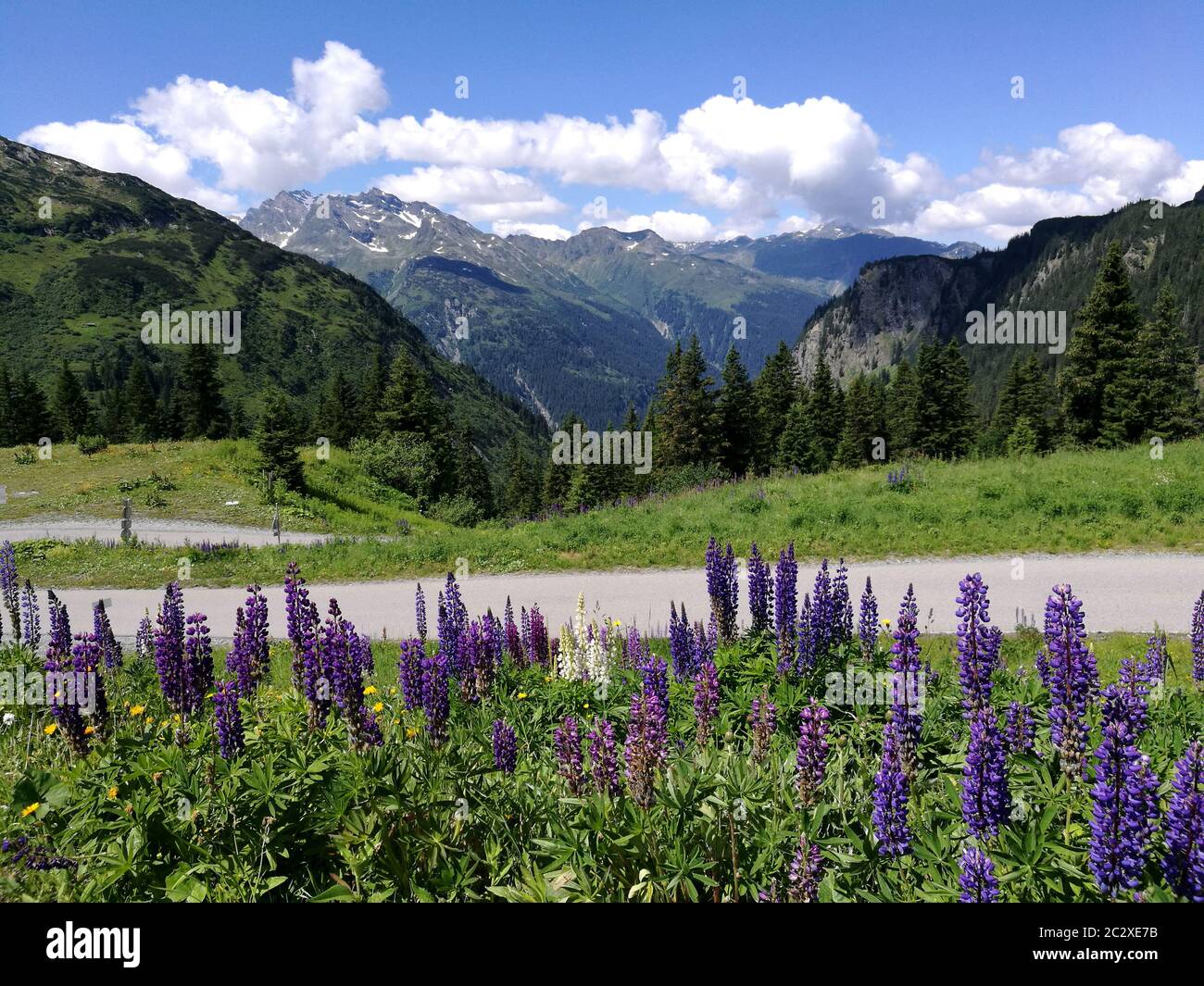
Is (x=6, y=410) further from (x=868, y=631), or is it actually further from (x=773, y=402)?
(x=868, y=631)

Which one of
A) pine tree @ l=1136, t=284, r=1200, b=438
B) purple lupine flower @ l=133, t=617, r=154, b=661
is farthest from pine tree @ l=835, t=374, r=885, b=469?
purple lupine flower @ l=133, t=617, r=154, b=661

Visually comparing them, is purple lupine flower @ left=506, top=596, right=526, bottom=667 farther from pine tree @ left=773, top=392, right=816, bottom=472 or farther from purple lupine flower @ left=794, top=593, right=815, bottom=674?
pine tree @ left=773, top=392, right=816, bottom=472

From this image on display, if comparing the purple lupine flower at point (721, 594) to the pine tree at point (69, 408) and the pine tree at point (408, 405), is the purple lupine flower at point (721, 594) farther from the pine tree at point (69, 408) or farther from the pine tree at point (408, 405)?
the pine tree at point (69, 408)

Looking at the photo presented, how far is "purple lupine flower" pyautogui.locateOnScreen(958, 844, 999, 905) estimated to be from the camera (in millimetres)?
2578

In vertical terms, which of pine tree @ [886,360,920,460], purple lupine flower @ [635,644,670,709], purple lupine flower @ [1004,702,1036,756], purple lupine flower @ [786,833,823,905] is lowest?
purple lupine flower @ [786,833,823,905]

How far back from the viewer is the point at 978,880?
2582 millimetres

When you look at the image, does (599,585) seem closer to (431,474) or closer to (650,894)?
(650,894)

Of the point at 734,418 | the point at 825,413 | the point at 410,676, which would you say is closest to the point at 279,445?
the point at 410,676

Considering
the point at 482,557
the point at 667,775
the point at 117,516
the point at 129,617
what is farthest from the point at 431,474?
the point at 667,775

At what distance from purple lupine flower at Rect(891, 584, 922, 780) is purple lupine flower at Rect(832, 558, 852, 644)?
2.28 m

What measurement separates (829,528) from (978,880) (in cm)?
1621

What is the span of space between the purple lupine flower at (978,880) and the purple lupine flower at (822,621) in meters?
3.10

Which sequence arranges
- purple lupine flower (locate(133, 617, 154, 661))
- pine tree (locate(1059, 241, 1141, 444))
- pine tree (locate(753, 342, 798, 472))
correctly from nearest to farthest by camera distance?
purple lupine flower (locate(133, 617, 154, 661)) < pine tree (locate(1059, 241, 1141, 444)) < pine tree (locate(753, 342, 798, 472))

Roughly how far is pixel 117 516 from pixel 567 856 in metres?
29.5
